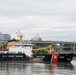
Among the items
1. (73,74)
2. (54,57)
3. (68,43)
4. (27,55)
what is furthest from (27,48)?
(68,43)

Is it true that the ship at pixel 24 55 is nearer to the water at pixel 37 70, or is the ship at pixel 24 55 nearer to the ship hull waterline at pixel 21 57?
the ship hull waterline at pixel 21 57

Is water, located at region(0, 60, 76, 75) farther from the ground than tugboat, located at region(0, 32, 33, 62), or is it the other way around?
tugboat, located at region(0, 32, 33, 62)

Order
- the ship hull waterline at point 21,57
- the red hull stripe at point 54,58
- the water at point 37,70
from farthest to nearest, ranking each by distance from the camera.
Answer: the ship hull waterline at point 21,57
the red hull stripe at point 54,58
the water at point 37,70

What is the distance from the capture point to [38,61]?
90.0 meters

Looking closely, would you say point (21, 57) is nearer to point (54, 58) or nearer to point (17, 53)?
point (17, 53)

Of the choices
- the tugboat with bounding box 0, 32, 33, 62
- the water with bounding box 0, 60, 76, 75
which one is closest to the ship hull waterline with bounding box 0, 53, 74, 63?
the tugboat with bounding box 0, 32, 33, 62

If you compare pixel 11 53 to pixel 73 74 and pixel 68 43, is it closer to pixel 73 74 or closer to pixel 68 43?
pixel 73 74

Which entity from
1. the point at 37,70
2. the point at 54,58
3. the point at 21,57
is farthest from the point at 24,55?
the point at 37,70

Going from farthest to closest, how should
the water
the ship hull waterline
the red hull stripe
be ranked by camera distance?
the ship hull waterline < the red hull stripe < the water

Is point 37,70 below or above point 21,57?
below

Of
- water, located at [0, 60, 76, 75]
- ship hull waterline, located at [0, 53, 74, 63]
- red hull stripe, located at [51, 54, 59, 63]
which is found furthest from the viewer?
ship hull waterline, located at [0, 53, 74, 63]

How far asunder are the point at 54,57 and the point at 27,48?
7512 millimetres

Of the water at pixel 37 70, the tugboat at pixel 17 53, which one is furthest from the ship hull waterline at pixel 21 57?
the water at pixel 37 70

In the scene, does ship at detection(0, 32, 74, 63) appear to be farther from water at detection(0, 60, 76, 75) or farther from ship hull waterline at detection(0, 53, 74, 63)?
water at detection(0, 60, 76, 75)
